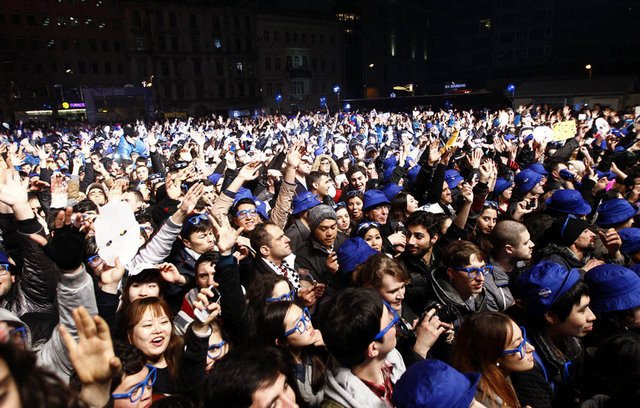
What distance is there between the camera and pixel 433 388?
170cm

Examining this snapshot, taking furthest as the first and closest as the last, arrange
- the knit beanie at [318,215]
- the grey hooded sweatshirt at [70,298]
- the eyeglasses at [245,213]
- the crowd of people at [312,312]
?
the eyeglasses at [245,213], the knit beanie at [318,215], the grey hooded sweatshirt at [70,298], the crowd of people at [312,312]

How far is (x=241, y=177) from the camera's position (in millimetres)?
4320

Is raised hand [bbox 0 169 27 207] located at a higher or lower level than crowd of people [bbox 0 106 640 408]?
higher

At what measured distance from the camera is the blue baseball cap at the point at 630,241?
13.0 feet

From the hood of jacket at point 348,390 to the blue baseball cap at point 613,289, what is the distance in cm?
195

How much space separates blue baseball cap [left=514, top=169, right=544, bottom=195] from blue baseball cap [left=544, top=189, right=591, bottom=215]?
1.34 meters

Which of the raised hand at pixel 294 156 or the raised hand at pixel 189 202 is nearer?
the raised hand at pixel 189 202

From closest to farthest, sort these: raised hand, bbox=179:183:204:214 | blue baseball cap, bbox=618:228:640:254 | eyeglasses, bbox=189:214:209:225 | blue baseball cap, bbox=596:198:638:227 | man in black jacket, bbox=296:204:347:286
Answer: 1. raised hand, bbox=179:183:204:214
2. eyeglasses, bbox=189:214:209:225
3. blue baseball cap, bbox=618:228:640:254
4. man in black jacket, bbox=296:204:347:286
5. blue baseball cap, bbox=596:198:638:227

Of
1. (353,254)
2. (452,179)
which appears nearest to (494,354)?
(353,254)

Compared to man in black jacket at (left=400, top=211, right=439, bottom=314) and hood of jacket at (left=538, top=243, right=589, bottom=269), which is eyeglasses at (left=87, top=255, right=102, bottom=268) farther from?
hood of jacket at (left=538, top=243, right=589, bottom=269)

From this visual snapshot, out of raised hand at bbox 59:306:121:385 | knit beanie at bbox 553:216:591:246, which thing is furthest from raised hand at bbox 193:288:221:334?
knit beanie at bbox 553:216:591:246

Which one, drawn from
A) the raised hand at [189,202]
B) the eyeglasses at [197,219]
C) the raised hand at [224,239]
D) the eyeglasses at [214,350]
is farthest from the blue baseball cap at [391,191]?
the eyeglasses at [214,350]

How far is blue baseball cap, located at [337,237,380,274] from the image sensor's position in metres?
3.50

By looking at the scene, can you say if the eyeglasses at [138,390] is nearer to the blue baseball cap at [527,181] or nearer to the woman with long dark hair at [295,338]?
the woman with long dark hair at [295,338]
